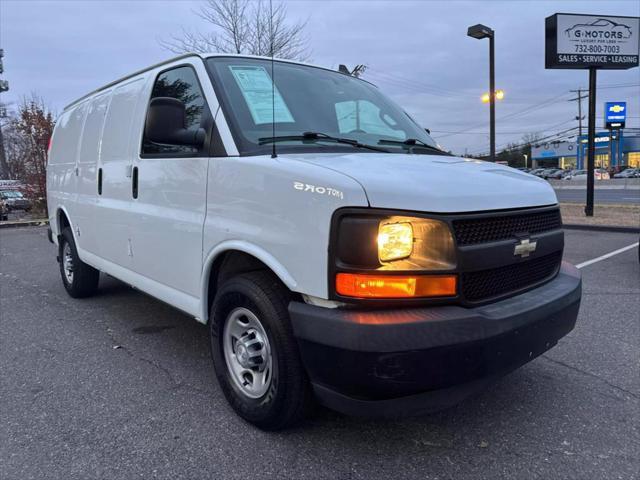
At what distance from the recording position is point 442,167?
105 inches

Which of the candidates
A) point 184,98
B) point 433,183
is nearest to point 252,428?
point 433,183

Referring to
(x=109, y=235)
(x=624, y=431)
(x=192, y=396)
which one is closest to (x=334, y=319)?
(x=192, y=396)

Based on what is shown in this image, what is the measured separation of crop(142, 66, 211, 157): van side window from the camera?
3147 millimetres

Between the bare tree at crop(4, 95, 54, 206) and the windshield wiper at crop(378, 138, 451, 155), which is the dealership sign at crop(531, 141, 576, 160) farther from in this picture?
the windshield wiper at crop(378, 138, 451, 155)

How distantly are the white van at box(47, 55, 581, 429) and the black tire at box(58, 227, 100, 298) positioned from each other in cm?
181

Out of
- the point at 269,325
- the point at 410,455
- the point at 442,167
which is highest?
the point at 442,167

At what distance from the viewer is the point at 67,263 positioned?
5.86m

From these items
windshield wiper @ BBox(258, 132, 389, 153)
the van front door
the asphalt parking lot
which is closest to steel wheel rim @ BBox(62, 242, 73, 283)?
the asphalt parking lot

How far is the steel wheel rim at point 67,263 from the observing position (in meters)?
5.73

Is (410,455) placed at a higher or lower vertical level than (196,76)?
lower

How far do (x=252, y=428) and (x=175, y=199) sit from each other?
148 cm

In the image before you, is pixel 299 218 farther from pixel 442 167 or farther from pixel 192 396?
pixel 192 396

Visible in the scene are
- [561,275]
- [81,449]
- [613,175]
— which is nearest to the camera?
[81,449]

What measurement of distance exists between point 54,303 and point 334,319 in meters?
4.60
